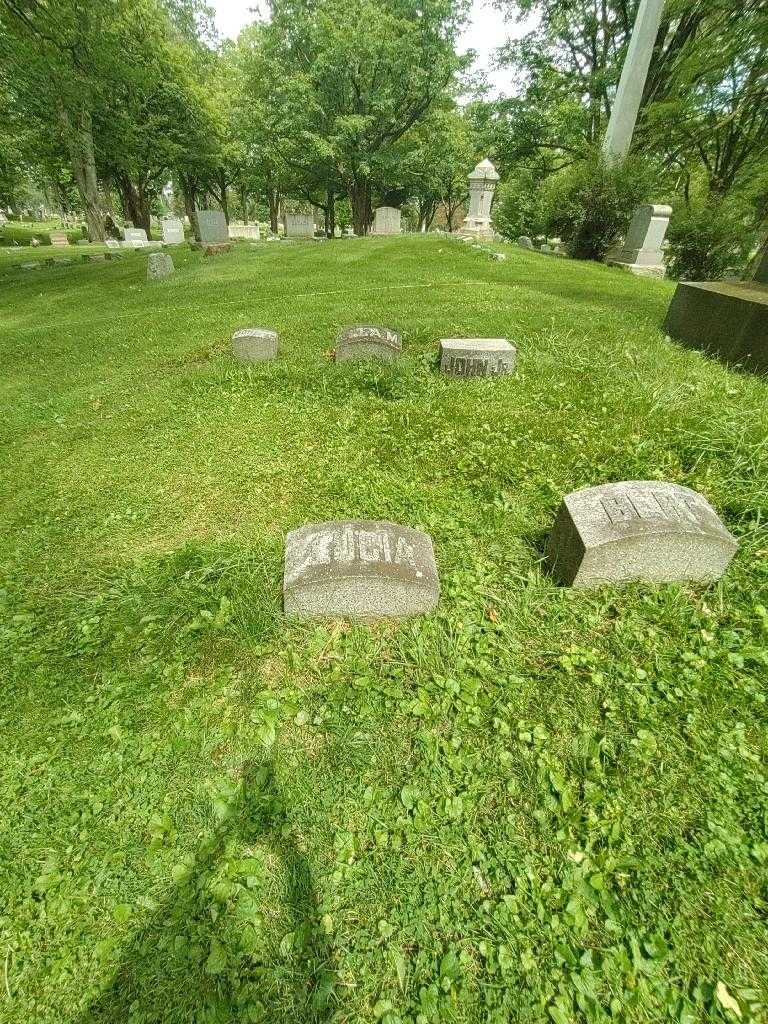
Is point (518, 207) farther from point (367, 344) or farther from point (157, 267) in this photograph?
point (367, 344)

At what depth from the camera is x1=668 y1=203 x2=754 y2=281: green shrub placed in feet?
53.8

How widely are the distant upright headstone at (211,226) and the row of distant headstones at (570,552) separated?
20.7 metres

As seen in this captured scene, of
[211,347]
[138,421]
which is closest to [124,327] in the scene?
[211,347]

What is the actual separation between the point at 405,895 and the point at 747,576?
121 inches

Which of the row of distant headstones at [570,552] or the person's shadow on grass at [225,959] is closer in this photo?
the person's shadow on grass at [225,959]

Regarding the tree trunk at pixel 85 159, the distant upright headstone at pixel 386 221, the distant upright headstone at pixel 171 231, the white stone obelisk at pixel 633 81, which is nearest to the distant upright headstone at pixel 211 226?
the distant upright headstone at pixel 386 221

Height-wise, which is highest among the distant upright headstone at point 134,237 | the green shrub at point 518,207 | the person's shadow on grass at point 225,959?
the green shrub at point 518,207

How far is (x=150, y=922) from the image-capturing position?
6.57 feet

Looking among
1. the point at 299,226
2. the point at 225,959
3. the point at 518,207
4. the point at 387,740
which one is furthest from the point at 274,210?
the point at 225,959

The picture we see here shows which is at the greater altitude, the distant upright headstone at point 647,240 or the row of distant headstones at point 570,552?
the distant upright headstone at point 647,240

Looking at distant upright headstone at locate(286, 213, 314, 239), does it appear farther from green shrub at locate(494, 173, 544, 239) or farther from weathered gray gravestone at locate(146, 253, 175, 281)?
weathered gray gravestone at locate(146, 253, 175, 281)

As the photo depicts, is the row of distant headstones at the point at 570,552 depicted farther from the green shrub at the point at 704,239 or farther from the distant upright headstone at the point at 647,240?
the green shrub at the point at 704,239

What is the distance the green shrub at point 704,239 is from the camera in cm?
1639

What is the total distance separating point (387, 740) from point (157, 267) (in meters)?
16.5
